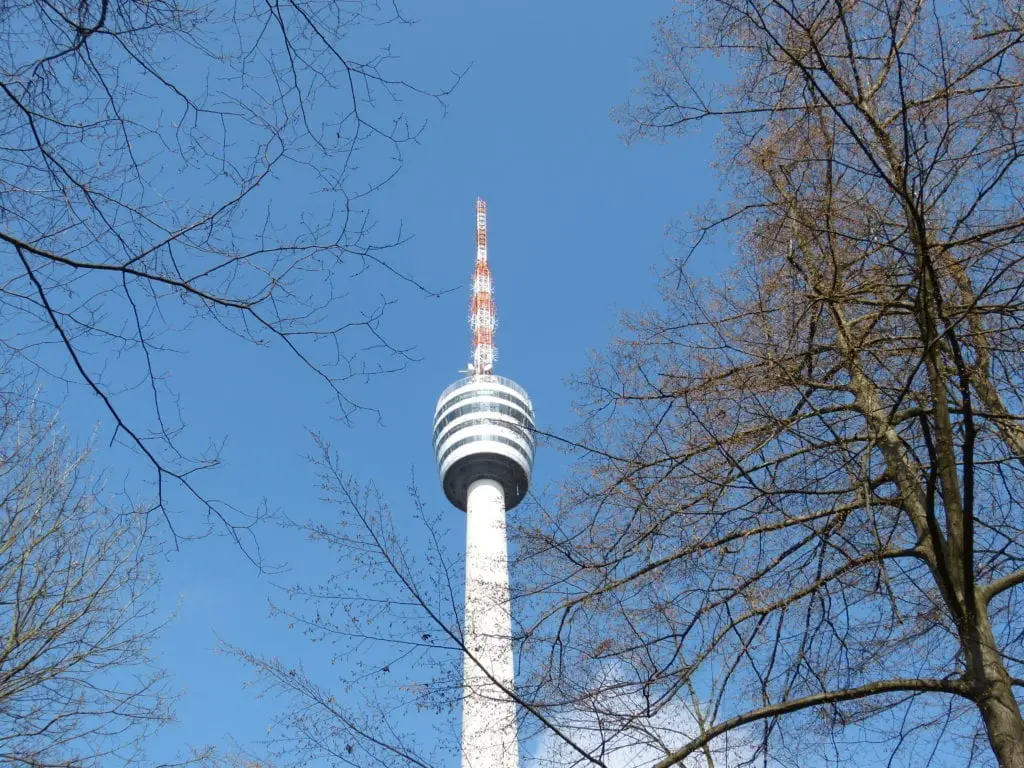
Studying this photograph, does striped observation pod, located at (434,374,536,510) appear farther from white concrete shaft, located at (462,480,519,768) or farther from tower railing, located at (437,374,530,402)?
white concrete shaft, located at (462,480,519,768)

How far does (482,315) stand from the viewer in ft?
172

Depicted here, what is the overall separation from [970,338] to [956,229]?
2.13ft

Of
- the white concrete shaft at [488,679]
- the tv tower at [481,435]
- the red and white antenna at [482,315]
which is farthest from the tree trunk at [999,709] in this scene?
the red and white antenna at [482,315]

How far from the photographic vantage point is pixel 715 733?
4.83 m

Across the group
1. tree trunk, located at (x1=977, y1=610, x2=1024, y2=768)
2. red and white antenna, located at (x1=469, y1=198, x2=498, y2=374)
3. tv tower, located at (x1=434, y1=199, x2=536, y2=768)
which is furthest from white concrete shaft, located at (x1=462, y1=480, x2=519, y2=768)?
red and white antenna, located at (x1=469, y1=198, x2=498, y2=374)

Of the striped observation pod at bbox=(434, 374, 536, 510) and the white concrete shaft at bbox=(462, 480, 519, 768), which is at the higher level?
the striped observation pod at bbox=(434, 374, 536, 510)

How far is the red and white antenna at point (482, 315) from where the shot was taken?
172 ft

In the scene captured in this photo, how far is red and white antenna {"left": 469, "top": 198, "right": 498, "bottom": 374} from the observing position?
52.3 m

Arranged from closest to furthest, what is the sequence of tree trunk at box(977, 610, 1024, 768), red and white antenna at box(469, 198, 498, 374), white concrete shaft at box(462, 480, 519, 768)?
tree trunk at box(977, 610, 1024, 768) → white concrete shaft at box(462, 480, 519, 768) → red and white antenna at box(469, 198, 498, 374)

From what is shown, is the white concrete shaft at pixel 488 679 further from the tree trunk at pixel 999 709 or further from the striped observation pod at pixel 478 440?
the striped observation pod at pixel 478 440

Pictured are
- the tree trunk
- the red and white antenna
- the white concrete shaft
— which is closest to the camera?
the tree trunk

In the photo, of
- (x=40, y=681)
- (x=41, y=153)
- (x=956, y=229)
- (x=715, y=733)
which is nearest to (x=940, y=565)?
(x=715, y=733)

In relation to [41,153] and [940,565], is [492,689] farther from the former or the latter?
[41,153]

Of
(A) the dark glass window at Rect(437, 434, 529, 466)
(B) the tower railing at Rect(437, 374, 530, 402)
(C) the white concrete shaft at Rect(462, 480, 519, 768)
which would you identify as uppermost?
(B) the tower railing at Rect(437, 374, 530, 402)
